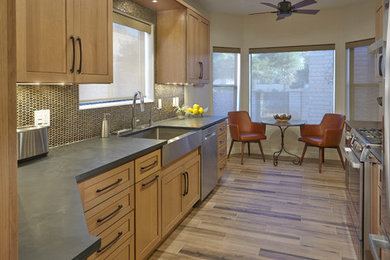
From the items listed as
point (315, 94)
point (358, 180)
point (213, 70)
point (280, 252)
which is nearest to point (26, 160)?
point (280, 252)

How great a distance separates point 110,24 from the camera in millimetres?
2324

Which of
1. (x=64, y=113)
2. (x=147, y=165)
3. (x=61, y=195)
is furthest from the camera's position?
(x=64, y=113)

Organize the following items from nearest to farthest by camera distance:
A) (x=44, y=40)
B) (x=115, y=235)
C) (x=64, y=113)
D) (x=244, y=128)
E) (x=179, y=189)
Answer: (x=44, y=40) < (x=115, y=235) < (x=64, y=113) < (x=179, y=189) < (x=244, y=128)

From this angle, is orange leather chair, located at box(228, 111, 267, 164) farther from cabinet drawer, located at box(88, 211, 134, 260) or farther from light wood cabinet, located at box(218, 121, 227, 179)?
cabinet drawer, located at box(88, 211, 134, 260)

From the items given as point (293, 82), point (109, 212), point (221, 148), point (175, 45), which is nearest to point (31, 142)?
point (109, 212)

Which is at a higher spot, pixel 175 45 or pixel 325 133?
pixel 175 45

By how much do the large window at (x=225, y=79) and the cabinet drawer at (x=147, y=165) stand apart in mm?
3704

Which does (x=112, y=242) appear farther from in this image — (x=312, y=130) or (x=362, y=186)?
(x=312, y=130)

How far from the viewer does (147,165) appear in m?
2.24

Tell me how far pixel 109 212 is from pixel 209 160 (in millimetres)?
2018

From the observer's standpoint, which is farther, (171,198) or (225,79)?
(225,79)

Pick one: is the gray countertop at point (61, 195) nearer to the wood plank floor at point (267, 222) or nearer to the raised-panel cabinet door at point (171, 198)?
the raised-panel cabinet door at point (171, 198)

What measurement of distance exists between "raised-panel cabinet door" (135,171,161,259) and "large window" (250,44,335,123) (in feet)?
13.8

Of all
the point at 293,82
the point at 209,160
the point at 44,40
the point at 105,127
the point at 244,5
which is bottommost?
the point at 209,160
